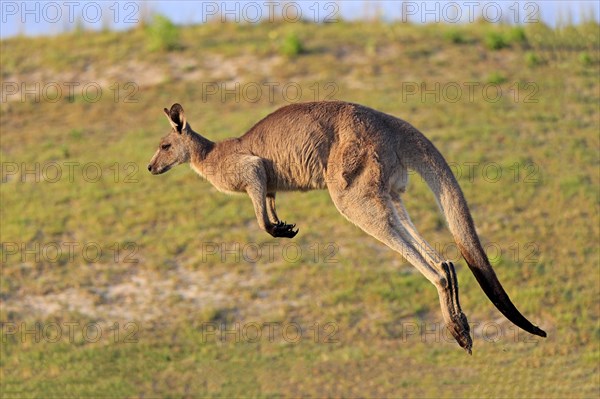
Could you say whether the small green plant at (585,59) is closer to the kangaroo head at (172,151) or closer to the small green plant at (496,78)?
the small green plant at (496,78)

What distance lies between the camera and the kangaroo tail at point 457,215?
841 centimetres

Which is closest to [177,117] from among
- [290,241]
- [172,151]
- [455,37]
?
[172,151]

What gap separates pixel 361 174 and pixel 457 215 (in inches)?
32.3

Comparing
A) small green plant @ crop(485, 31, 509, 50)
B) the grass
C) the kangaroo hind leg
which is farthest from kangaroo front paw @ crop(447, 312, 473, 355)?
small green plant @ crop(485, 31, 509, 50)

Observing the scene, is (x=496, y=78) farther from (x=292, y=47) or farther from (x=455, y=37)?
(x=292, y=47)

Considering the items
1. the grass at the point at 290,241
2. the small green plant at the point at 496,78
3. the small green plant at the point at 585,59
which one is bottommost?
the grass at the point at 290,241

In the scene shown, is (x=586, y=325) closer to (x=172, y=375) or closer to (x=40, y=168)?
(x=172, y=375)

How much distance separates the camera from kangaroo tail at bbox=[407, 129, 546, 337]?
841cm

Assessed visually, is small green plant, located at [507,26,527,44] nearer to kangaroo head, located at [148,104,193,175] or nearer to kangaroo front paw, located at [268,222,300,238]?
kangaroo head, located at [148,104,193,175]

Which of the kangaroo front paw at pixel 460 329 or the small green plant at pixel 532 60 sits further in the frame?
the small green plant at pixel 532 60

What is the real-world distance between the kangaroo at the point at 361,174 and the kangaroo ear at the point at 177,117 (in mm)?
38

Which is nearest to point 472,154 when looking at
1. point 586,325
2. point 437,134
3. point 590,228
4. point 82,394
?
point 437,134

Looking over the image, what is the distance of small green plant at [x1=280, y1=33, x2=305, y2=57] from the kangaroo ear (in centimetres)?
3140

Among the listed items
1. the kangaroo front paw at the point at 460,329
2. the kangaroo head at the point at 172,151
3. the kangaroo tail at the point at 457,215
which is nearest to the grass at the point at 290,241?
the kangaroo head at the point at 172,151
